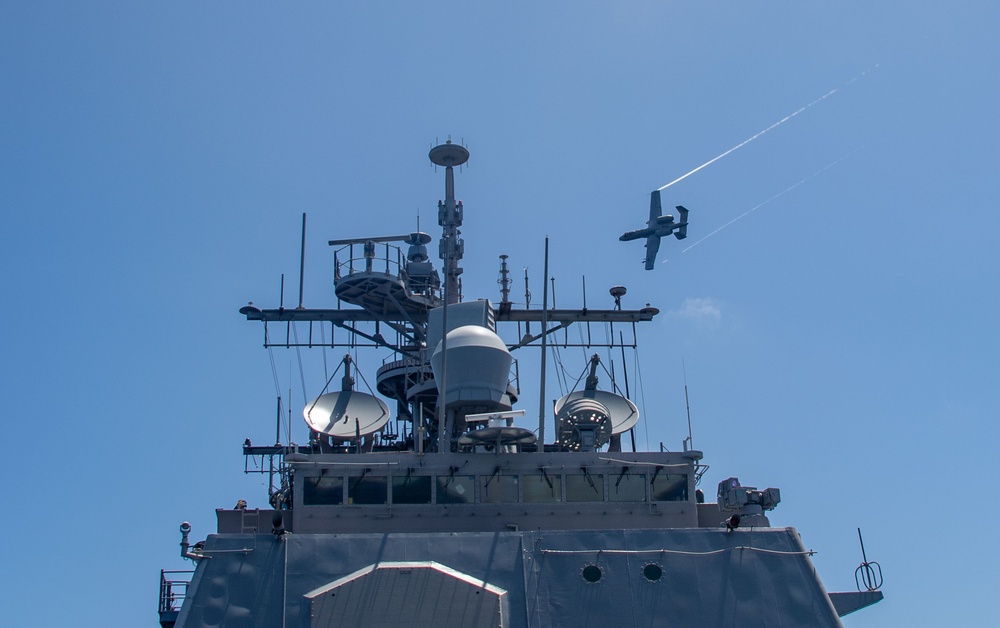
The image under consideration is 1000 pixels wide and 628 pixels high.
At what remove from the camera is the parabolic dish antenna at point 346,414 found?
21109 millimetres

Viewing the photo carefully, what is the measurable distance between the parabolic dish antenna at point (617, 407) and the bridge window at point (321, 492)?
5367mm

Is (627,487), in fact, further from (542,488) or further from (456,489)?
(456,489)

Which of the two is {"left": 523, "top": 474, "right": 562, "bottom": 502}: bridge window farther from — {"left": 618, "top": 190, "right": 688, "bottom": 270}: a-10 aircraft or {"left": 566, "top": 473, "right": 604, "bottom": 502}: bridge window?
{"left": 618, "top": 190, "right": 688, "bottom": 270}: a-10 aircraft

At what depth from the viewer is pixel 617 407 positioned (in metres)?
20.8

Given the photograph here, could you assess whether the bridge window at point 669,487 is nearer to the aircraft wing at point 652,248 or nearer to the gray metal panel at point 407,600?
the gray metal panel at point 407,600

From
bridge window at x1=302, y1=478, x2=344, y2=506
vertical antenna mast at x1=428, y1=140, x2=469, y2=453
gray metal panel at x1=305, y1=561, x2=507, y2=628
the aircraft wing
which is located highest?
the aircraft wing

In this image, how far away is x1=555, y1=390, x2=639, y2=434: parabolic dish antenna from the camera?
20.5 m

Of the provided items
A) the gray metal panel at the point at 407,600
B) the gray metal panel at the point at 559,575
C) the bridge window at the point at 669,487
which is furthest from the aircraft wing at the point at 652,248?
the gray metal panel at the point at 407,600

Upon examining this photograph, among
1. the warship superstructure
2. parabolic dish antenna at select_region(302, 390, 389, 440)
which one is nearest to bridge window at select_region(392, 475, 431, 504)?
the warship superstructure

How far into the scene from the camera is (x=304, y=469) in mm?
16328

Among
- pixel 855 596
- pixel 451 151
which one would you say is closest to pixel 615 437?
pixel 855 596

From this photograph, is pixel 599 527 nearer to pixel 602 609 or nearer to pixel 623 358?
pixel 602 609

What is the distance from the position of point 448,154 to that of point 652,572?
11599 millimetres

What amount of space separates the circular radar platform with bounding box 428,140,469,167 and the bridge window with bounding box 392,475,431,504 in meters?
9.40
